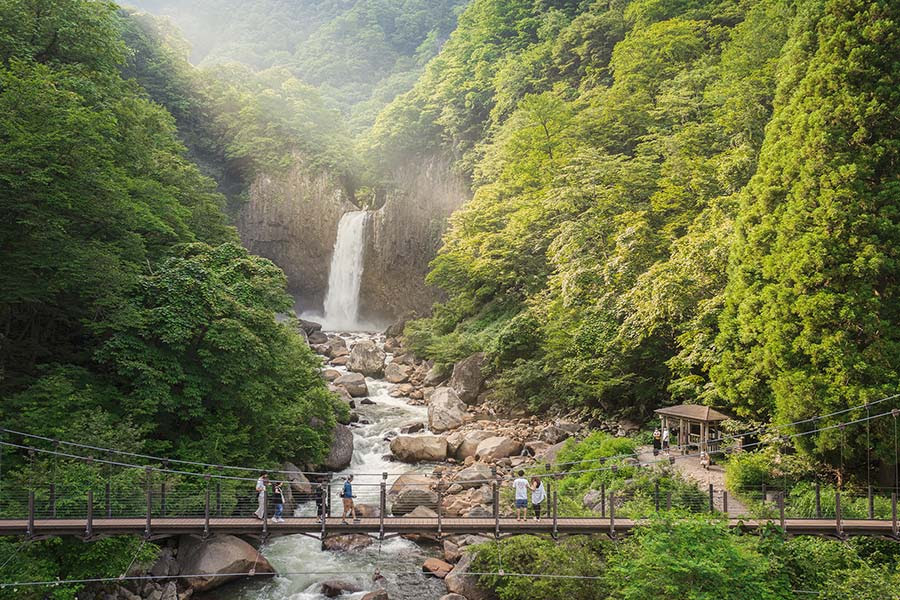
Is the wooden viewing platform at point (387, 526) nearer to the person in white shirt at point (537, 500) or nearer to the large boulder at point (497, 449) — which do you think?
the person in white shirt at point (537, 500)

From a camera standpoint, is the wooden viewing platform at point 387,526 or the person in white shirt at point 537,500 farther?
the person in white shirt at point 537,500

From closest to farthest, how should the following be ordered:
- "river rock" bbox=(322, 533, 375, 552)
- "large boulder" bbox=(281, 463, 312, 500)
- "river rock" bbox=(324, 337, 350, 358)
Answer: "river rock" bbox=(322, 533, 375, 552), "large boulder" bbox=(281, 463, 312, 500), "river rock" bbox=(324, 337, 350, 358)

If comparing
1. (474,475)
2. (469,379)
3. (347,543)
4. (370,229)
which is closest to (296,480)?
(347,543)

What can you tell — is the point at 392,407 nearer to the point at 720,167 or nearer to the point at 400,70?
the point at 720,167

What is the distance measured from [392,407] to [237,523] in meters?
13.8

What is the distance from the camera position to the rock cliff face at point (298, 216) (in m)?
38.9

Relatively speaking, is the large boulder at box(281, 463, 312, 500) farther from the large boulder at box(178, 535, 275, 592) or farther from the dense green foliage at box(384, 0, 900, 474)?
the dense green foliage at box(384, 0, 900, 474)

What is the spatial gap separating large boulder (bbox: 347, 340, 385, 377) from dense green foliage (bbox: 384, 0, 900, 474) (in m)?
2.14

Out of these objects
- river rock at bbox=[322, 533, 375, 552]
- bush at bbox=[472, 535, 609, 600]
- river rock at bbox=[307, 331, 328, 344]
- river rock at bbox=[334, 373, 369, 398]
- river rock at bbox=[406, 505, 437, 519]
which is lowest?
river rock at bbox=[322, 533, 375, 552]

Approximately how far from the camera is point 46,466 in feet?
36.2

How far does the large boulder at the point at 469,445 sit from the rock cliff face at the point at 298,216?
73.7 ft

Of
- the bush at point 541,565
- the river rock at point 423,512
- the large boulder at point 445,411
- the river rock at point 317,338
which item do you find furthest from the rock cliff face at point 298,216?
the bush at point 541,565

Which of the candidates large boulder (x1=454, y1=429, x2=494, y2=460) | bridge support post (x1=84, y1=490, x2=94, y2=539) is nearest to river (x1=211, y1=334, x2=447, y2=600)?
bridge support post (x1=84, y1=490, x2=94, y2=539)

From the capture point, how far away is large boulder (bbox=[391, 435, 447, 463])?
1858 cm
